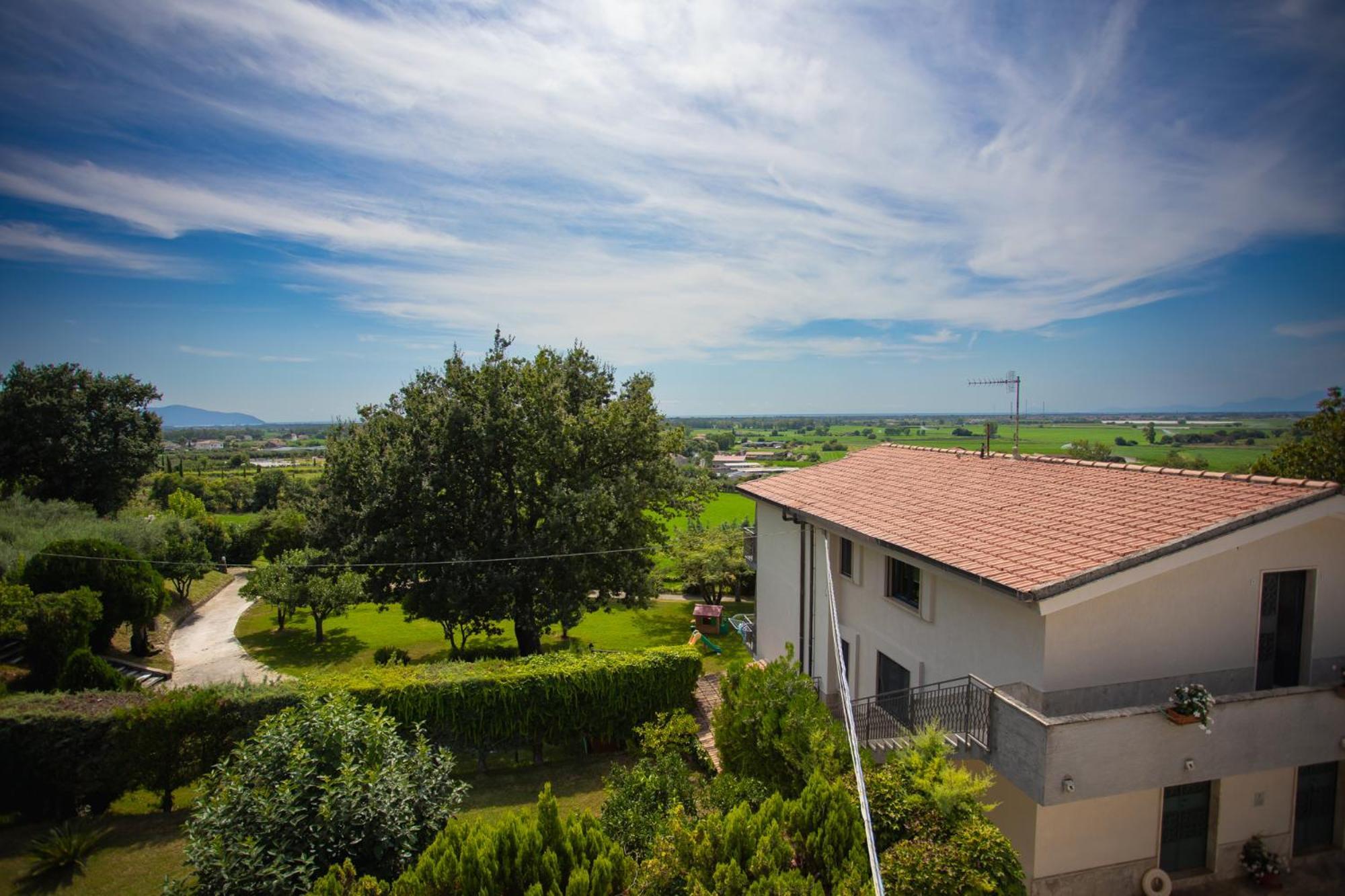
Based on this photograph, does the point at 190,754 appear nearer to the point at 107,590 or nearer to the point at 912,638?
the point at 107,590

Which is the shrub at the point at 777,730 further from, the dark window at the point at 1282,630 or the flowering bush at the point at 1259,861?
the flowering bush at the point at 1259,861

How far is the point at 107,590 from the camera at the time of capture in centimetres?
2250

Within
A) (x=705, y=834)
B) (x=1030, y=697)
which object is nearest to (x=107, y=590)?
(x=705, y=834)

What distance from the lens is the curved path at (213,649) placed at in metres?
23.4

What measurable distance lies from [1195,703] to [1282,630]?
10.4 feet

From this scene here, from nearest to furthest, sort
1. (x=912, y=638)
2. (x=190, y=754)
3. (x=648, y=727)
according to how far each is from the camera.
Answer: (x=912, y=638)
(x=190, y=754)
(x=648, y=727)

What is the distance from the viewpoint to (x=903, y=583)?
1330 cm

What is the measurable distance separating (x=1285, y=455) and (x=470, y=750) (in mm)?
26733

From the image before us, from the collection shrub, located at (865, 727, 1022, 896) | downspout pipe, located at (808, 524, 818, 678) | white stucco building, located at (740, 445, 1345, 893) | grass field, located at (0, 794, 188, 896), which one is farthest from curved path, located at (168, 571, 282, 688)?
white stucco building, located at (740, 445, 1345, 893)

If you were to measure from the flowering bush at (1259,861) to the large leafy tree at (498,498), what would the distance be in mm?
16396

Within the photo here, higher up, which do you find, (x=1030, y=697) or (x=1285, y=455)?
(x=1285, y=455)

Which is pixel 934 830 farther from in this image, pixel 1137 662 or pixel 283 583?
pixel 283 583

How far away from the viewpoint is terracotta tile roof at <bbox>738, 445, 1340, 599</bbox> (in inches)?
346

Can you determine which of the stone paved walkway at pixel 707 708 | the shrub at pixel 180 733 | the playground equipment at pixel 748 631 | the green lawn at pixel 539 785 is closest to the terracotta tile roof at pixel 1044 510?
the stone paved walkway at pixel 707 708
